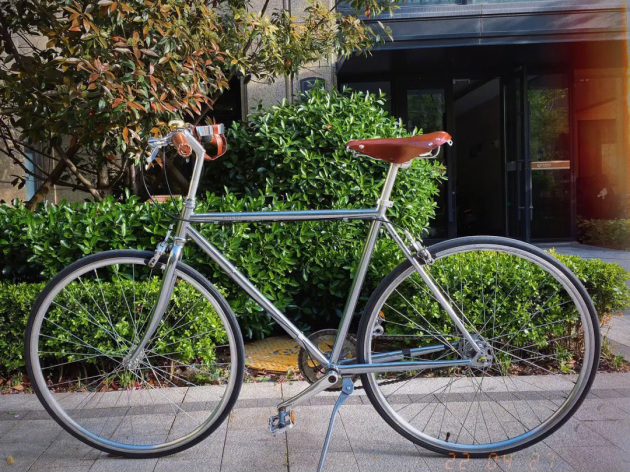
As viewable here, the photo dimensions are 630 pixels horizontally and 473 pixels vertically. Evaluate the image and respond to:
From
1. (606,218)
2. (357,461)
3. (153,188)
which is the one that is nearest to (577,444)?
(357,461)

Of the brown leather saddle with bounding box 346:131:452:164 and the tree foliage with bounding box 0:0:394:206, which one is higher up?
the tree foliage with bounding box 0:0:394:206

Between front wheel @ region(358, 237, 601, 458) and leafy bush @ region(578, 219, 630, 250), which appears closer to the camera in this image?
front wheel @ region(358, 237, 601, 458)

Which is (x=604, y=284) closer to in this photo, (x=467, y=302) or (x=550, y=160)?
(x=467, y=302)

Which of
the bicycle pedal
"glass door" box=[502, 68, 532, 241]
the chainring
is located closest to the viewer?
the bicycle pedal

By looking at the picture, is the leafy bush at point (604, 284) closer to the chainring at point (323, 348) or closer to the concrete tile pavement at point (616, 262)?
the concrete tile pavement at point (616, 262)

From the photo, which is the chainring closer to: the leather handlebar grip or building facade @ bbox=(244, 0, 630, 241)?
the leather handlebar grip

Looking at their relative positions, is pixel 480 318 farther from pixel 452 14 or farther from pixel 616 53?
pixel 616 53

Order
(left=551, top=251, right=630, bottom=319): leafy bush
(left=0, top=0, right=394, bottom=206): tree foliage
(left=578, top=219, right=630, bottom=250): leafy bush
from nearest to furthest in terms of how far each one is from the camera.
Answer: (left=0, top=0, right=394, bottom=206): tree foliage, (left=551, top=251, right=630, bottom=319): leafy bush, (left=578, top=219, right=630, bottom=250): leafy bush

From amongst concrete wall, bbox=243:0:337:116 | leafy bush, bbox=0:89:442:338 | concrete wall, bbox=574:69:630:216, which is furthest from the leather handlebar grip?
concrete wall, bbox=574:69:630:216

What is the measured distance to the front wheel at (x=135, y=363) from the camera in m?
2.84

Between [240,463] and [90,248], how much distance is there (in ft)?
6.92

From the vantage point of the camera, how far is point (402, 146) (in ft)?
9.24

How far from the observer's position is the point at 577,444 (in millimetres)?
3014

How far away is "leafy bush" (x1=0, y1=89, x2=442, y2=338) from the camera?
442 cm
